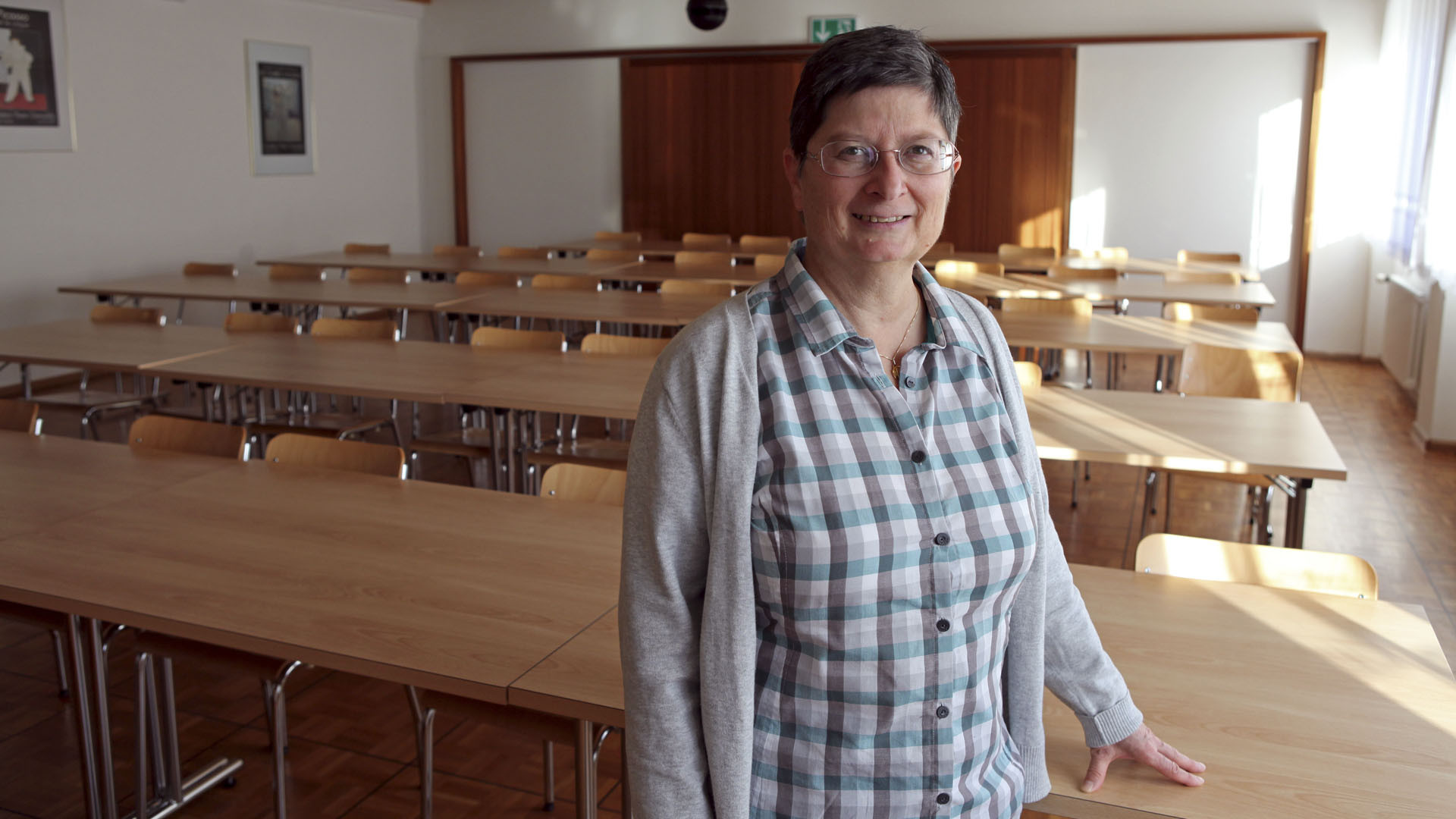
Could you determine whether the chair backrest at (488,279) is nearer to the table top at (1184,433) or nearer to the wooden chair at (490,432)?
the wooden chair at (490,432)

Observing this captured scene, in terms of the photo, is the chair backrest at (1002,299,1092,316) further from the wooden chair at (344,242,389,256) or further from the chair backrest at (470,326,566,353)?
the wooden chair at (344,242,389,256)

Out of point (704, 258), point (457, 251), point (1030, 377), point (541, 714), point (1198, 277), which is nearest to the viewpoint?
point (541, 714)

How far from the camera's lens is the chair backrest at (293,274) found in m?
7.27

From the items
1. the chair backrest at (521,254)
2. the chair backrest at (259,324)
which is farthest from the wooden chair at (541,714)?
the chair backrest at (521,254)

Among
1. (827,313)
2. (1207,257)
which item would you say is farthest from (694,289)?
(827,313)

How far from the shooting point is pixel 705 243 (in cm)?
965

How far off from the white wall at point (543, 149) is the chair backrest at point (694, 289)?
497 centimetres

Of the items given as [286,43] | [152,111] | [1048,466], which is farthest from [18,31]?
[1048,466]

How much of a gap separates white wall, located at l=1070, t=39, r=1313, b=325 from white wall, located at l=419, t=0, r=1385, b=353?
21 cm

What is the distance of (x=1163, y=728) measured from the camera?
1695 millimetres

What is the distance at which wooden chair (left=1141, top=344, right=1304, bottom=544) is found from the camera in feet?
14.1

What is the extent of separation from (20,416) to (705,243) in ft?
21.5

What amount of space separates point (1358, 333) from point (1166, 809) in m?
8.91

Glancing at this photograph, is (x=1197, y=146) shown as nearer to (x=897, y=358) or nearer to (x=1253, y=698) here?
(x=1253, y=698)
